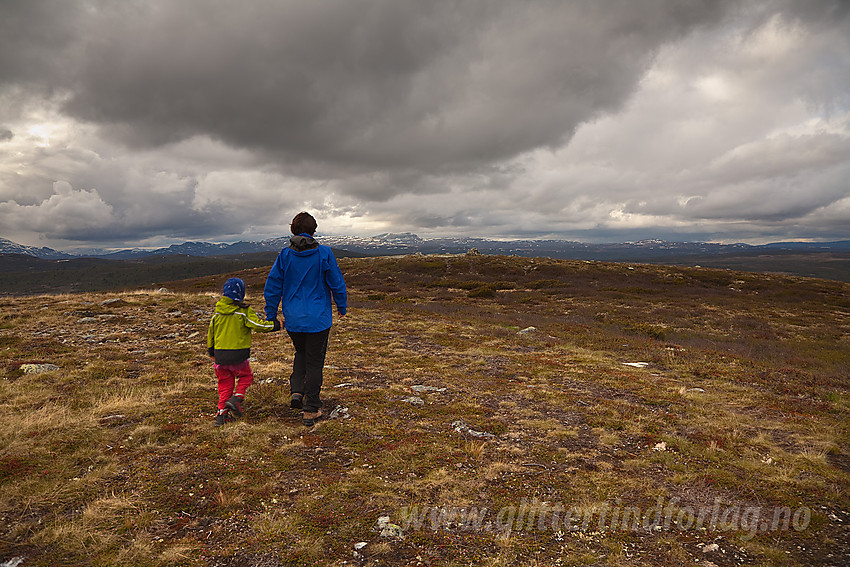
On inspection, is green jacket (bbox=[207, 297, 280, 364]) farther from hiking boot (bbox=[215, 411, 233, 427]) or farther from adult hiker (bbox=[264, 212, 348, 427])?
hiking boot (bbox=[215, 411, 233, 427])

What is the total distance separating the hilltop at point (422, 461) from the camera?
4.09 m

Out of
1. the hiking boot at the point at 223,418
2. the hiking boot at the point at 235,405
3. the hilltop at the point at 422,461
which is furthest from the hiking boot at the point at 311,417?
the hiking boot at the point at 223,418

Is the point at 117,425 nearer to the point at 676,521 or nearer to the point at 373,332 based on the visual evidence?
the point at 676,521

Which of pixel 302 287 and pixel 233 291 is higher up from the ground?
pixel 302 287

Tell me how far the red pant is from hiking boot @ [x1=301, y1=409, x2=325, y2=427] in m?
1.38

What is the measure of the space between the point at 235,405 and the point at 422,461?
417 cm

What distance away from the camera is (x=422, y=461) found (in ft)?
19.7

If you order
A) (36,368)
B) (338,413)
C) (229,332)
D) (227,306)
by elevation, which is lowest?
(338,413)

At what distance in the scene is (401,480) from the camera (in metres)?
5.43

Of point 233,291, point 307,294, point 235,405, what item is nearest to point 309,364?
point 307,294

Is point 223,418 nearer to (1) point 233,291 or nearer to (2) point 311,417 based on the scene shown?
(2) point 311,417

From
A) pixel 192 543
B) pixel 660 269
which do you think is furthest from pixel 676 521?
pixel 660 269

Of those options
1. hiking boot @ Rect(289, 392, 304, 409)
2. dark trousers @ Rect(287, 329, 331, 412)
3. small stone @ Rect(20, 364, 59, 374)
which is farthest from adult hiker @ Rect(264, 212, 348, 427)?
small stone @ Rect(20, 364, 59, 374)

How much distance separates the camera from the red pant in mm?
7336
